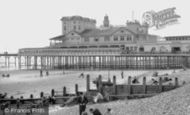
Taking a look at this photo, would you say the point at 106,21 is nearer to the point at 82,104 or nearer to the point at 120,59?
the point at 120,59

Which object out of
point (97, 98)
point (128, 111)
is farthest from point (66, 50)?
point (128, 111)

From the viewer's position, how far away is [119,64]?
73000mm

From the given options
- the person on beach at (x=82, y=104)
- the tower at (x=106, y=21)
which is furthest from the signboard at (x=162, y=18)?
the person on beach at (x=82, y=104)

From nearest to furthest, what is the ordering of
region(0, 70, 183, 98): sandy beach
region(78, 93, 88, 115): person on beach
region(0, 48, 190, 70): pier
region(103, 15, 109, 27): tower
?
region(78, 93, 88, 115): person on beach, region(0, 70, 183, 98): sandy beach, region(0, 48, 190, 70): pier, region(103, 15, 109, 27): tower

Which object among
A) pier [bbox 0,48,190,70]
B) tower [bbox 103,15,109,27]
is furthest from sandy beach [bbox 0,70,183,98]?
tower [bbox 103,15,109,27]

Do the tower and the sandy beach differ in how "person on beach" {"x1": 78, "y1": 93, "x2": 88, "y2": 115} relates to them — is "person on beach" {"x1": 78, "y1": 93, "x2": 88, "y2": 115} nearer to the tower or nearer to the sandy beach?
the sandy beach

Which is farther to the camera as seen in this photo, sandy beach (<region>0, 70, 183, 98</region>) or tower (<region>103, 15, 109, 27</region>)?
tower (<region>103, 15, 109, 27</region>)

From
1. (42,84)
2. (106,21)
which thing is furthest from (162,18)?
(42,84)

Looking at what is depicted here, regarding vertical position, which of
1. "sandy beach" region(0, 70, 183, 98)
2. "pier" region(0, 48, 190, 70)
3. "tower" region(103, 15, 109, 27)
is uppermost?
"tower" region(103, 15, 109, 27)

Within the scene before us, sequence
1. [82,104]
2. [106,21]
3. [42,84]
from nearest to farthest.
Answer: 1. [82,104]
2. [42,84]
3. [106,21]

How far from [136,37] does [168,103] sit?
64059 mm

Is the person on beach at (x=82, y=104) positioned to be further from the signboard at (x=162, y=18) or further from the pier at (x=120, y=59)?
the signboard at (x=162, y=18)

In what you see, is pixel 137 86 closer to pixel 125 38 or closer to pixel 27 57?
pixel 125 38

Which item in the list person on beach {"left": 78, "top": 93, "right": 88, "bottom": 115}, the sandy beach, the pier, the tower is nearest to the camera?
person on beach {"left": 78, "top": 93, "right": 88, "bottom": 115}
